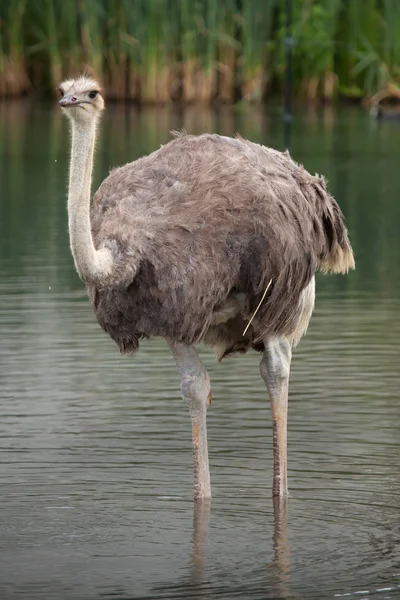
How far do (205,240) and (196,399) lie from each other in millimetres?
681

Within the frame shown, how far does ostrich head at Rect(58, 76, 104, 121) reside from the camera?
6.49 m

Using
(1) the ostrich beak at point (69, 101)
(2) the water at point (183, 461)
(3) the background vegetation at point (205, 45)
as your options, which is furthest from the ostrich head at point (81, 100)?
(3) the background vegetation at point (205, 45)

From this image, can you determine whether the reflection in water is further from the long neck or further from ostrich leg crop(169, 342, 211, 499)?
the long neck

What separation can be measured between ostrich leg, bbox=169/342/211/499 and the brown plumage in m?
0.11

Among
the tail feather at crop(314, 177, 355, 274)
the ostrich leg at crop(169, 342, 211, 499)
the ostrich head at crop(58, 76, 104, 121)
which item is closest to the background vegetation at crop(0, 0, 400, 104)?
the tail feather at crop(314, 177, 355, 274)

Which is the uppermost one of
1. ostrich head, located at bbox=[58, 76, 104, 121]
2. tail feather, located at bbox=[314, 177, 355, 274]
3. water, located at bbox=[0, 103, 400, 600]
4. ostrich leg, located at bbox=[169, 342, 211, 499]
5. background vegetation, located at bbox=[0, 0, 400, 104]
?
ostrich head, located at bbox=[58, 76, 104, 121]

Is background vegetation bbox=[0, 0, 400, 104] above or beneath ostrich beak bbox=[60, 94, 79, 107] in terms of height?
beneath

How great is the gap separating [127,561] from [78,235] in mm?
1130

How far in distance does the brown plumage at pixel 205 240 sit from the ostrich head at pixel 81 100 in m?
0.51

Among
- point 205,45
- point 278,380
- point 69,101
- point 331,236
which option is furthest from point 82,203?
point 205,45

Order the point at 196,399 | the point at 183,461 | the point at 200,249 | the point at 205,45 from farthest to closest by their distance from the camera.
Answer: the point at 205,45
the point at 183,461
the point at 196,399
the point at 200,249

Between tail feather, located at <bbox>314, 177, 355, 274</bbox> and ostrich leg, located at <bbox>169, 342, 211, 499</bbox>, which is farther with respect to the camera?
tail feather, located at <bbox>314, 177, 355, 274</bbox>

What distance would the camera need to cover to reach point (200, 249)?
271 inches

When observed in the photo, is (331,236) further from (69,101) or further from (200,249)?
(69,101)
